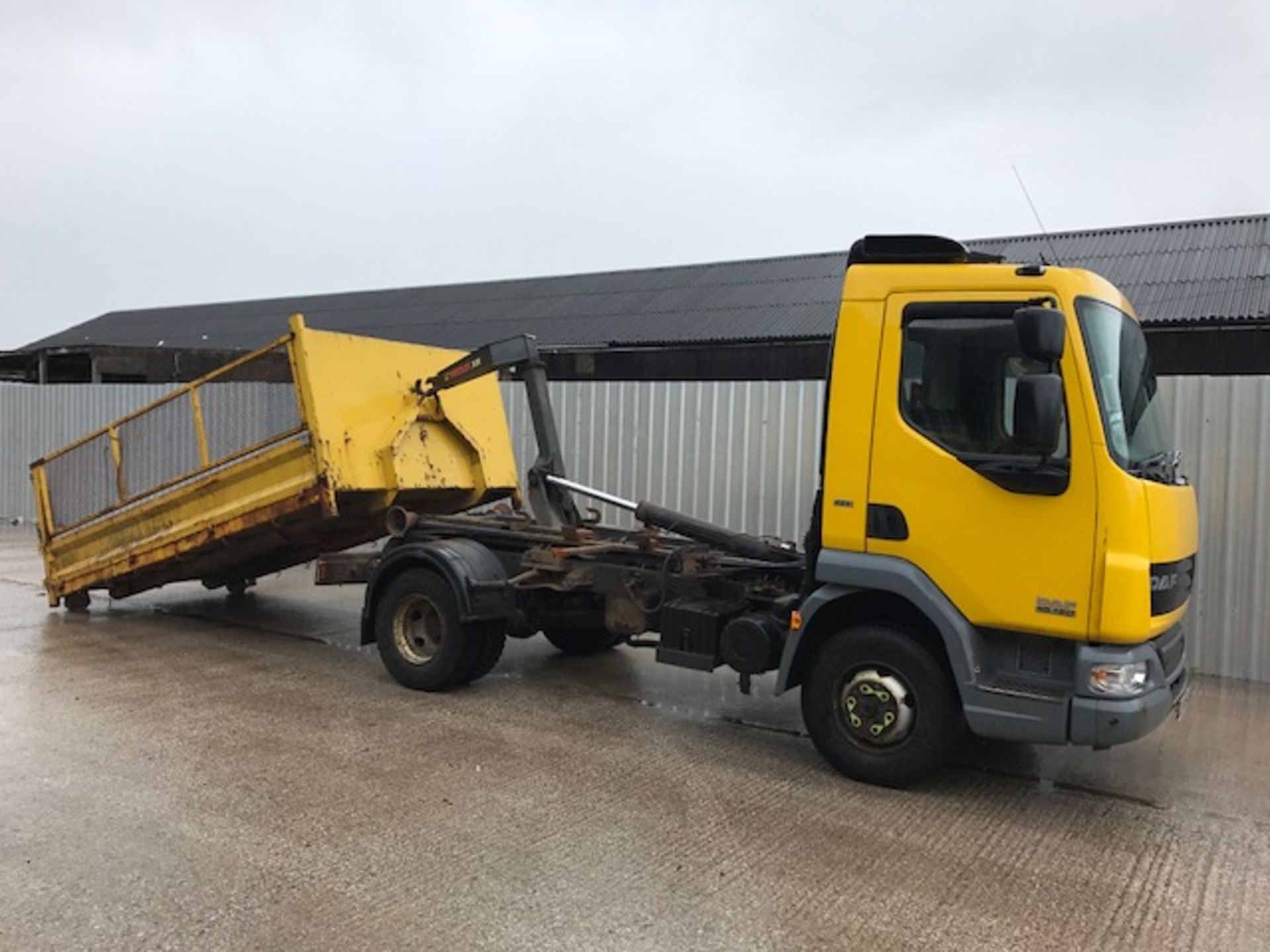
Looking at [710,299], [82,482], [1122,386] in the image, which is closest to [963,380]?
[1122,386]

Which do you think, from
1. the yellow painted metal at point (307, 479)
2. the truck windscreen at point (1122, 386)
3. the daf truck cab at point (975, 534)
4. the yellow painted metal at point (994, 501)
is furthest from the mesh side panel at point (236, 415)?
the truck windscreen at point (1122, 386)

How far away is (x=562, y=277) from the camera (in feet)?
75.9

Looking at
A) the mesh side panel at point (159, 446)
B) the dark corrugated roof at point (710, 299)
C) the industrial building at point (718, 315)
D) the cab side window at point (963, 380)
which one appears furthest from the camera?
the dark corrugated roof at point (710, 299)

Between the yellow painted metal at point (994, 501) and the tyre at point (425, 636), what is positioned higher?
the yellow painted metal at point (994, 501)

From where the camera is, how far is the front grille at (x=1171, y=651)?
4555mm

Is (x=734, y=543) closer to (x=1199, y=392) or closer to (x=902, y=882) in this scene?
(x=902, y=882)

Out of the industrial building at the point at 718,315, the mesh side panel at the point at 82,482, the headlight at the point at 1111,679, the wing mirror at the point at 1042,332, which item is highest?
the industrial building at the point at 718,315

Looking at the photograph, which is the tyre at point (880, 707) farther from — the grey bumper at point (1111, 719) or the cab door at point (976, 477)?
the grey bumper at point (1111, 719)

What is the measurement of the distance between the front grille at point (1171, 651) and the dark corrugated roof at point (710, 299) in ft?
26.7

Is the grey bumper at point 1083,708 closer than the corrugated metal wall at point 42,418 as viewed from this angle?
Yes

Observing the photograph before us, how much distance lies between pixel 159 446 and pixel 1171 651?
760cm

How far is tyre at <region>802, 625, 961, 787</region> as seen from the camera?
4742mm

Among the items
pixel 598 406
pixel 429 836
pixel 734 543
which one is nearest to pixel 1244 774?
pixel 734 543

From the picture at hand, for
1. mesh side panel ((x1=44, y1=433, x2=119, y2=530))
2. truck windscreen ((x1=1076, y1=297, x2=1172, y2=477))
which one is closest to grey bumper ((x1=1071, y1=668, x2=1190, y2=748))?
truck windscreen ((x1=1076, y1=297, x2=1172, y2=477))
